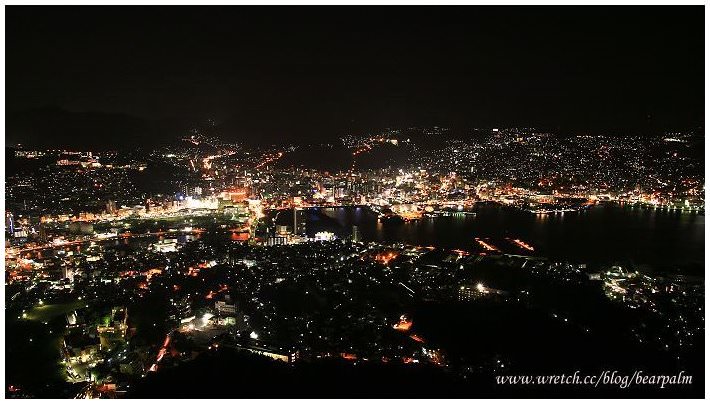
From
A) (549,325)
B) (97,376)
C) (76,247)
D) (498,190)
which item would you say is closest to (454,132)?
(498,190)

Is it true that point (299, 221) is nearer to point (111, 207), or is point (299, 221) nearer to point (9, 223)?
point (111, 207)

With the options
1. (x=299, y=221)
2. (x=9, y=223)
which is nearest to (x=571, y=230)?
(x=299, y=221)

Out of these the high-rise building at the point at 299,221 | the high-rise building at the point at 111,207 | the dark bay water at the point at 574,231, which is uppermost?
the high-rise building at the point at 111,207

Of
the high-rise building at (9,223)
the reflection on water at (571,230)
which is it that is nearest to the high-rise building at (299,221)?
the reflection on water at (571,230)

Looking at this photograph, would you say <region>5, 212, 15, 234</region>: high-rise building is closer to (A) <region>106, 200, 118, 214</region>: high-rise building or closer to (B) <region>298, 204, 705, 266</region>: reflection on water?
(A) <region>106, 200, 118, 214</region>: high-rise building

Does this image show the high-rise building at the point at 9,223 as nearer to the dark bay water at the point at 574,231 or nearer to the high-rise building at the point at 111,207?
the high-rise building at the point at 111,207

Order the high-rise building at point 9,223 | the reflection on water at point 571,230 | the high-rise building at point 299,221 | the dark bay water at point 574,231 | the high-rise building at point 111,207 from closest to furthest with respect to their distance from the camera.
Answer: the dark bay water at point 574,231, the reflection on water at point 571,230, the high-rise building at point 9,223, the high-rise building at point 299,221, the high-rise building at point 111,207

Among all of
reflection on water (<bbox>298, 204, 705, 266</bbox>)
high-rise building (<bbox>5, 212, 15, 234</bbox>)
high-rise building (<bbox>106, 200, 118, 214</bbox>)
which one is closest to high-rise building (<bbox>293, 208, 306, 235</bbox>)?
reflection on water (<bbox>298, 204, 705, 266</bbox>)

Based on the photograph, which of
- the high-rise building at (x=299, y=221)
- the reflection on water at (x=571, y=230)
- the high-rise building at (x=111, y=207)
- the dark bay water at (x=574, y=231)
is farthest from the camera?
the high-rise building at (x=111, y=207)

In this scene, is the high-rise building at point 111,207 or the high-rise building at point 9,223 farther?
the high-rise building at point 111,207
